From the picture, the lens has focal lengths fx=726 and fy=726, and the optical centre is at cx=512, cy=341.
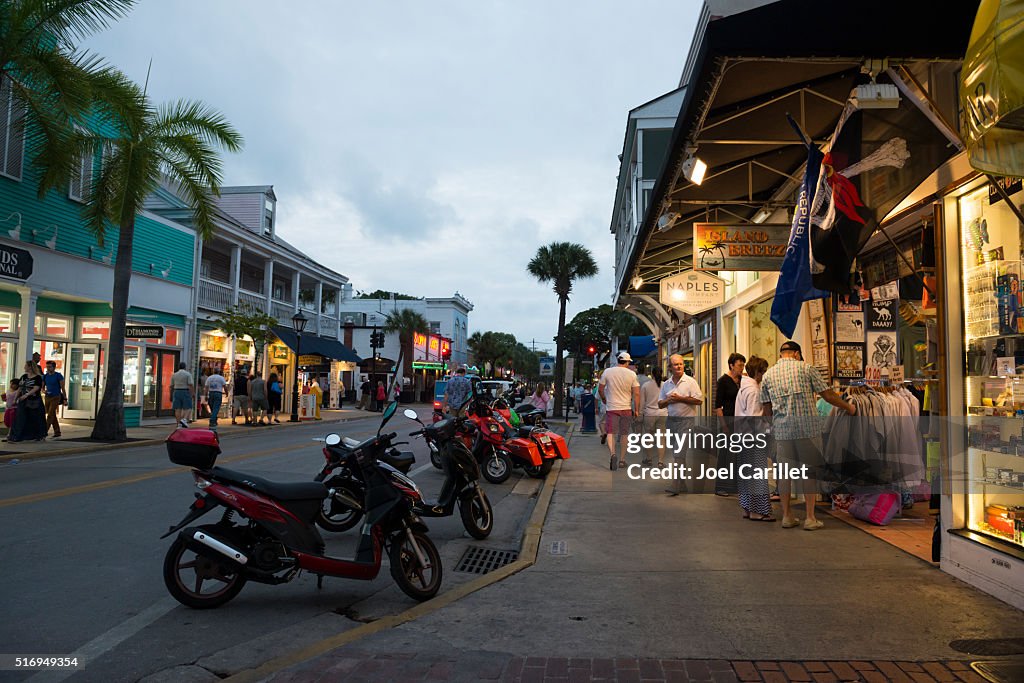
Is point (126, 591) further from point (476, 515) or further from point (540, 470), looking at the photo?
point (540, 470)

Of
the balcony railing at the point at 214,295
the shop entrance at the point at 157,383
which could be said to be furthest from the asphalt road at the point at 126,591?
the balcony railing at the point at 214,295

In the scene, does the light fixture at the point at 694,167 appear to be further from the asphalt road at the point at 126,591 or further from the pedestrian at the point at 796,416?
the asphalt road at the point at 126,591

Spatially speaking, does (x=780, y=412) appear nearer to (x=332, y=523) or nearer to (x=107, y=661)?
(x=332, y=523)

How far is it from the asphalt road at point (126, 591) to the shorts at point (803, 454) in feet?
9.59

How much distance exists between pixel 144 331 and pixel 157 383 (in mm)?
6606

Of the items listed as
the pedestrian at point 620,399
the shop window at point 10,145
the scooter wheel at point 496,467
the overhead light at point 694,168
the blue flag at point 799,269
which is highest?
the shop window at point 10,145

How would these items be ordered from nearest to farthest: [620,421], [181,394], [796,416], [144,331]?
[796,416]
[620,421]
[144,331]
[181,394]

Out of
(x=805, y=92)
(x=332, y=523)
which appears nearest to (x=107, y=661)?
(x=332, y=523)

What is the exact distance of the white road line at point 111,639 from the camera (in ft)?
12.6

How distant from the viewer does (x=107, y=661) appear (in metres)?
4.04

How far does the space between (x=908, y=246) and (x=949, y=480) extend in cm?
288

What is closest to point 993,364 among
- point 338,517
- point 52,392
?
point 338,517

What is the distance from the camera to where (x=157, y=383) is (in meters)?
25.2

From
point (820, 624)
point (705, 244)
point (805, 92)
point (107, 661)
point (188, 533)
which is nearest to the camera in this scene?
point (107, 661)
